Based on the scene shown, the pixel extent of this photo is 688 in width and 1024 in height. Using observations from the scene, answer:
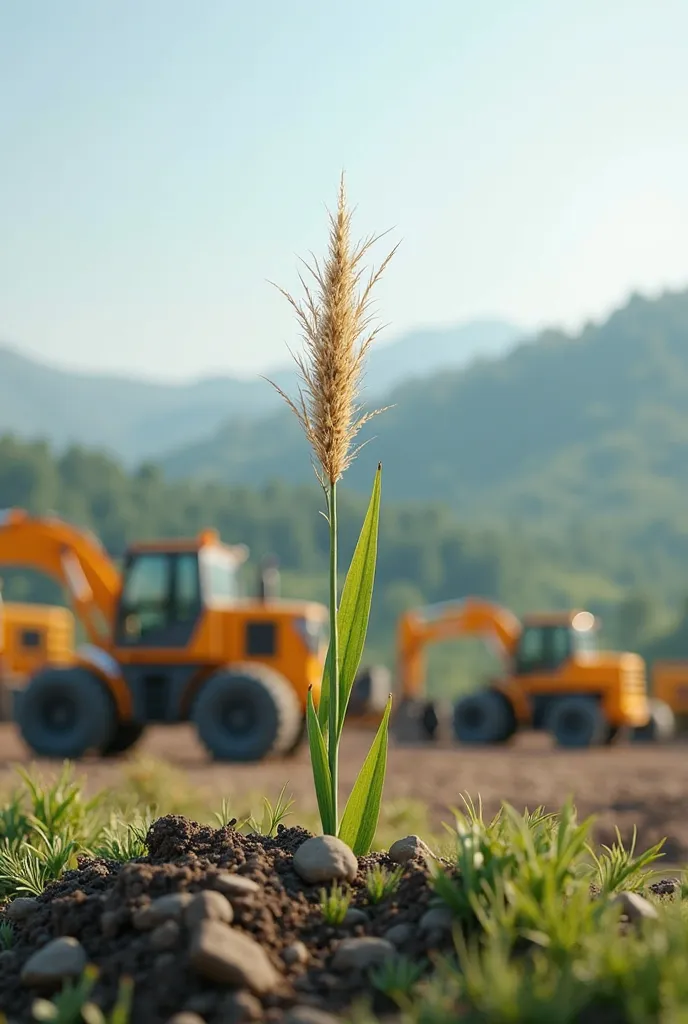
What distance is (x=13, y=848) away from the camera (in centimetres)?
507

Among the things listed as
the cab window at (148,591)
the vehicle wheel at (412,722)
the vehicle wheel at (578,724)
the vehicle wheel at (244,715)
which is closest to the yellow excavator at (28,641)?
the vehicle wheel at (412,722)

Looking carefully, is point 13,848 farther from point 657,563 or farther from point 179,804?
point 657,563

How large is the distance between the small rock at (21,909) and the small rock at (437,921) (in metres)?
1.46

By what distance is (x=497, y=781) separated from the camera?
43.7 ft

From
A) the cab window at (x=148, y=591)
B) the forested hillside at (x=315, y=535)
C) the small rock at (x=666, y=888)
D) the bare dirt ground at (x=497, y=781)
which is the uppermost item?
the forested hillside at (x=315, y=535)

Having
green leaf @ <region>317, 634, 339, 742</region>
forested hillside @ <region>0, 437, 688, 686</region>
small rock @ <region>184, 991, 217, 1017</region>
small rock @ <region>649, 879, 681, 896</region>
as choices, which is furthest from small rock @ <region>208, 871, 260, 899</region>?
forested hillside @ <region>0, 437, 688, 686</region>

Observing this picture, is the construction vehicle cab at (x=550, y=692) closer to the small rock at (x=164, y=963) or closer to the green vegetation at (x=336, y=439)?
the green vegetation at (x=336, y=439)

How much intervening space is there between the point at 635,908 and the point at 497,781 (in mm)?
10038

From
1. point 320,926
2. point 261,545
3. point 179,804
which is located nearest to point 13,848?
point 320,926

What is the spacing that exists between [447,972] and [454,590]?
143m

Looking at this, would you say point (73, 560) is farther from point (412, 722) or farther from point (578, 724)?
point (578, 724)

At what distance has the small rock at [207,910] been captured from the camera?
125 inches

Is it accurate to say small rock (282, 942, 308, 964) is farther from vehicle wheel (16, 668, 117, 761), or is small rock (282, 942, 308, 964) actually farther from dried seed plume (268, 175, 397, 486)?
vehicle wheel (16, 668, 117, 761)

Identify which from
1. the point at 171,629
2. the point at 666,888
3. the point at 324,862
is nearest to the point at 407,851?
the point at 324,862
